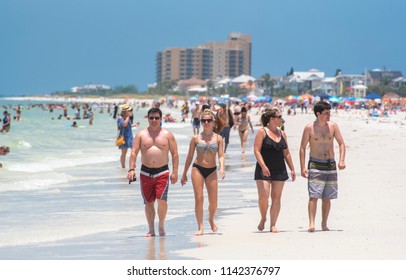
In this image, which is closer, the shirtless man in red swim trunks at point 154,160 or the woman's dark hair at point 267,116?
the shirtless man in red swim trunks at point 154,160

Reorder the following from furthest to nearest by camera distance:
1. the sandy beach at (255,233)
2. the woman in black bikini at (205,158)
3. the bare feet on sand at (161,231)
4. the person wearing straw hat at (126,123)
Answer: the person wearing straw hat at (126,123)
the bare feet on sand at (161,231)
the woman in black bikini at (205,158)
the sandy beach at (255,233)

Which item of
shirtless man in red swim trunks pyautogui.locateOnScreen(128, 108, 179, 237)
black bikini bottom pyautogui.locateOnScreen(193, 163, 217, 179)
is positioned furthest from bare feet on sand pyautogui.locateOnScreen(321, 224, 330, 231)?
shirtless man in red swim trunks pyautogui.locateOnScreen(128, 108, 179, 237)

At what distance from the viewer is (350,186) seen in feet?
42.0

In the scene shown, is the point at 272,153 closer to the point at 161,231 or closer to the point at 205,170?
the point at 205,170

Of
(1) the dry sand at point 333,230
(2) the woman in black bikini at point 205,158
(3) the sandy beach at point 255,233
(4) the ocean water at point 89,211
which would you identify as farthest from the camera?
(2) the woman in black bikini at point 205,158

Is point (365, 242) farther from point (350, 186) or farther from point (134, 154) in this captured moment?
point (350, 186)

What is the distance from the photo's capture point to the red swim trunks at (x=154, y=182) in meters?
8.77

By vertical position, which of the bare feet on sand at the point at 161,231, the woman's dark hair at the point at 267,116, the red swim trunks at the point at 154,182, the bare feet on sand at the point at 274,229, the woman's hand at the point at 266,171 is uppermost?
the woman's dark hair at the point at 267,116

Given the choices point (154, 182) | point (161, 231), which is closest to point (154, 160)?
point (154, 182)

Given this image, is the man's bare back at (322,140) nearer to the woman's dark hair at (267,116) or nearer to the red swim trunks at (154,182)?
the woman's dark hair at (267,116)

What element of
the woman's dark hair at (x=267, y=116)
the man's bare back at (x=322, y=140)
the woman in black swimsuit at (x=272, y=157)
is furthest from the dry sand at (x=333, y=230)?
the woman's dark hair at (x=267, y=116)

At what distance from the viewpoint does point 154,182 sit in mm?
8789

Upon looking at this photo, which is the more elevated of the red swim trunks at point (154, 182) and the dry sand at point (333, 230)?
the red swim trunks at point (154, 182)

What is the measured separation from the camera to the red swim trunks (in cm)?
877
